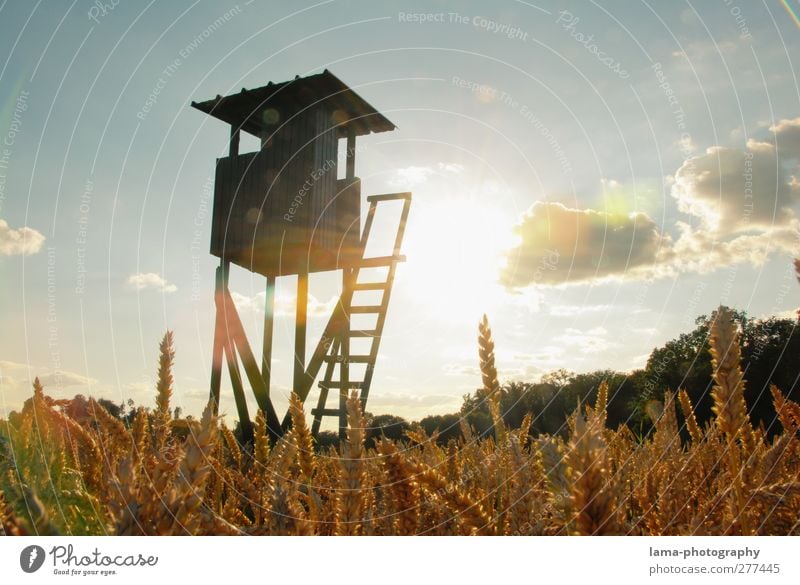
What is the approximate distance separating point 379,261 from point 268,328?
273 cm

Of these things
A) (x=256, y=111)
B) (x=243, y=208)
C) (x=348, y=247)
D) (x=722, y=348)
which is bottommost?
(x=722, y=348)

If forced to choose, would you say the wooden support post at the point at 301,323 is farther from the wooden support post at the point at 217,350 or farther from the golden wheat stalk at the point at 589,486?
the golden wheat stalk at the point at 589,486

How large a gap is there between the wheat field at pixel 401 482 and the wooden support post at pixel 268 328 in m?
8.52

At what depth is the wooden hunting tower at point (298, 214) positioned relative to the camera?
1016 centimetres

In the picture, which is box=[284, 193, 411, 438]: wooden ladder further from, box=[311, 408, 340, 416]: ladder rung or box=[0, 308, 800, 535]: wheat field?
box=[0, 308, 800, 535]: wheat field
